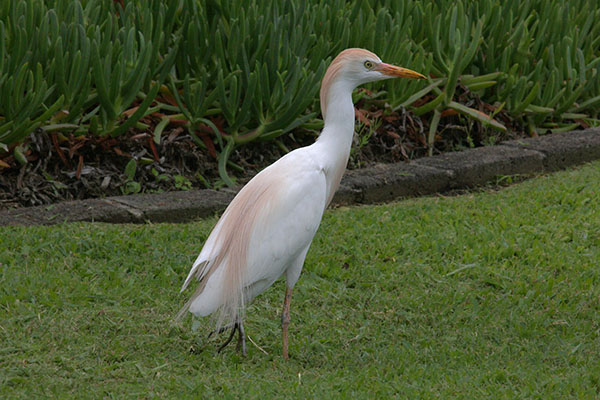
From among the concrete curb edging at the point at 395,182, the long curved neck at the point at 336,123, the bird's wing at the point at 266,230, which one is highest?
the long curved neck at the point at 336,123

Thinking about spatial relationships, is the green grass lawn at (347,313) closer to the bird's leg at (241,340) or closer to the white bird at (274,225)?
the bird's leg at (241,340)

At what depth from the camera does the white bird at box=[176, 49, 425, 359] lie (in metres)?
3.62

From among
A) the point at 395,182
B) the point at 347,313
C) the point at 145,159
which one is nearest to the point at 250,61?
the point at 145,159

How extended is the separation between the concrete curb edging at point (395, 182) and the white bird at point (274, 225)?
1.52 meters

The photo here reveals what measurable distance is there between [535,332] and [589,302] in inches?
19.1

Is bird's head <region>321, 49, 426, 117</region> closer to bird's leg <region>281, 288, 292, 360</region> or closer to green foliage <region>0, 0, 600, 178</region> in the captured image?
bird's leg <region>281, 288, 292, 360</region>

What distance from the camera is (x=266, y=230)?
12.1 feet

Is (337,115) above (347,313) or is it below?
above

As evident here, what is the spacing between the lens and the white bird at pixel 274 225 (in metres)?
3.62

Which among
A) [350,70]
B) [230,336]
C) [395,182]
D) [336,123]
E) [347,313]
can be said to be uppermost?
[350,70]

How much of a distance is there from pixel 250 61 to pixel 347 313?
220cm

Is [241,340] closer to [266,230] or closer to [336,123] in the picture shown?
[266,230]

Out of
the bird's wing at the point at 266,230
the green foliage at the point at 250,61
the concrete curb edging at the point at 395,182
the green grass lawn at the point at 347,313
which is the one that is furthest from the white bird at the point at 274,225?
the green foliage at the point at 250,61

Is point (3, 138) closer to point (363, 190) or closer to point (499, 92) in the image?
point (363, 190)
